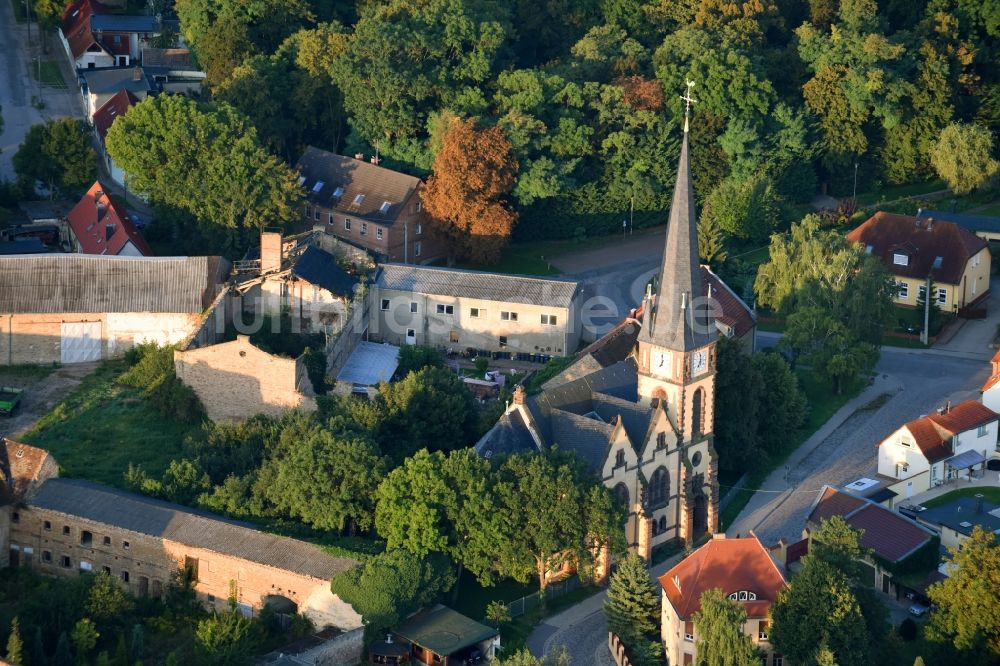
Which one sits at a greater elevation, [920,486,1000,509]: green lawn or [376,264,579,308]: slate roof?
[376,264,579,308]: slate roof

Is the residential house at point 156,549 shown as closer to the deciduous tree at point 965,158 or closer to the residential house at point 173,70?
the residential house at point 173,70

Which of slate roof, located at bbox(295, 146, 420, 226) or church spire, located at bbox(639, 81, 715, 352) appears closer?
church spire, located at bbox(639, 81, 715, 352)

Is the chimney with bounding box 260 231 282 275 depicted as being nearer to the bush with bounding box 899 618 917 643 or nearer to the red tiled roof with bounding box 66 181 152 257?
the red tiled roof with bounding box 66 181 152 257

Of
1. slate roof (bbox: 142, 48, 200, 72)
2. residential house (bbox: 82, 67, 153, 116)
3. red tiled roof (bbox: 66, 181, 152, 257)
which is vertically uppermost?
slate roof (bbox: 142, 48, 200, 72)

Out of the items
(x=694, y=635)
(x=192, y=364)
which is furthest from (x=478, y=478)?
(x=192, y=364)

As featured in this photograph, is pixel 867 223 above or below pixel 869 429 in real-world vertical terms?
above

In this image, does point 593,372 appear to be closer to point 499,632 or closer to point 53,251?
point 499,632

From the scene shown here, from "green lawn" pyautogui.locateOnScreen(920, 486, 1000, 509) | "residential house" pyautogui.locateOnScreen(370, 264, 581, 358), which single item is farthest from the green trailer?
"green lawn" pyautogui.locateOnScreen(920, 486, 1000, 509)
